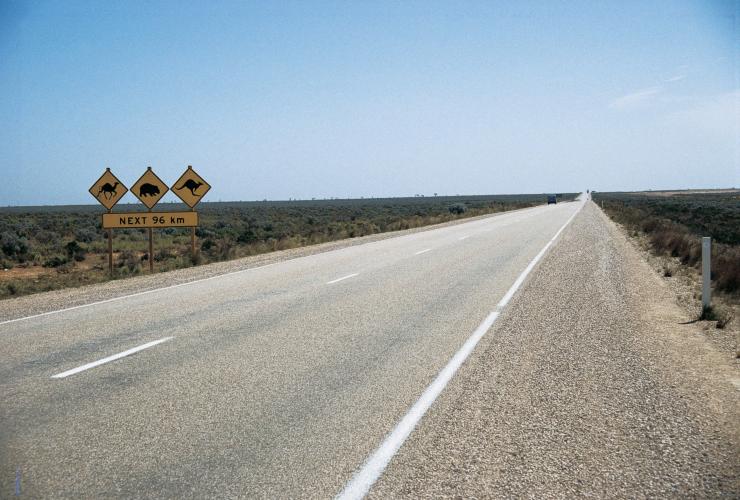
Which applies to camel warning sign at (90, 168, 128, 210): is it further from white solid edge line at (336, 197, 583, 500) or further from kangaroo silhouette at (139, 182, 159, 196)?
white solid edge line at (336, 197, 583, 500)

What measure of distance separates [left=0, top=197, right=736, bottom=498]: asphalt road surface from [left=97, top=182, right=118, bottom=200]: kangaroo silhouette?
23.6 feet

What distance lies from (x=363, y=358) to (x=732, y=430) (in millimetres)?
3673

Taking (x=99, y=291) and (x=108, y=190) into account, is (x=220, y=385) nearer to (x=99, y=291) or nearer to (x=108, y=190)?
(x=99, y=291)

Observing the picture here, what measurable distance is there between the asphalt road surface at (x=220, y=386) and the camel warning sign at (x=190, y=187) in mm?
8151

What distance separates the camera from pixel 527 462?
440 centimetres

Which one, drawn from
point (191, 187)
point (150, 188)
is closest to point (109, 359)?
point (150, 188)

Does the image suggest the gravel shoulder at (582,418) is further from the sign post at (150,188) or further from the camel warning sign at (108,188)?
the camel warning sign at (108,188)

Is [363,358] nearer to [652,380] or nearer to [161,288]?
[652,380]

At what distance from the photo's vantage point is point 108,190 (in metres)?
19.0

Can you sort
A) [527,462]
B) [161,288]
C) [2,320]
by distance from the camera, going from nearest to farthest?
[527,462] < [2,320] < [161,288]

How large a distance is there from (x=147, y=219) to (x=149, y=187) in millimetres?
980

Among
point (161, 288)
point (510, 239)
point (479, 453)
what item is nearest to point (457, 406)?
point (479, 453)

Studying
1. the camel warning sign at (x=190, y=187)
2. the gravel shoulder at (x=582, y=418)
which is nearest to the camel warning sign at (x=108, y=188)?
the camel warning sign at (x=190, y=187)

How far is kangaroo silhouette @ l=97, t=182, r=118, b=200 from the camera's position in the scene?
62.4 ft
